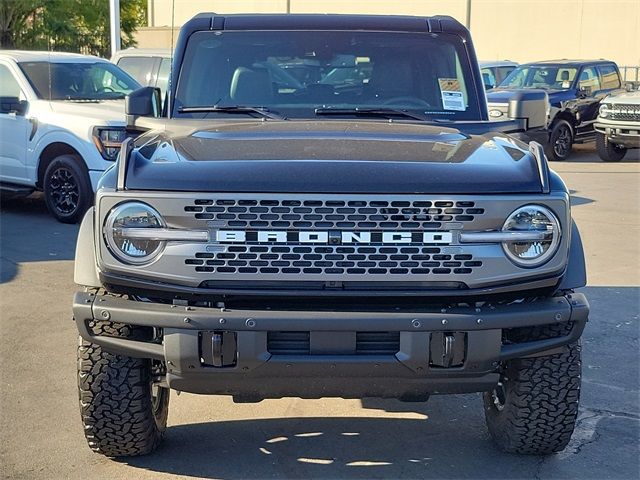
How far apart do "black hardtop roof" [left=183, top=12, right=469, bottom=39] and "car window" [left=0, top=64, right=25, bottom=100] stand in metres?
6.16

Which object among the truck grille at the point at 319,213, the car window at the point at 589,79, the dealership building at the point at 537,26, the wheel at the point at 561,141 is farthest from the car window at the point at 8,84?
the dealership building at the point at 537,26

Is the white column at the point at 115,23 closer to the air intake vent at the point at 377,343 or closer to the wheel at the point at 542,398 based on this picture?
the wheel at the point at 542,398

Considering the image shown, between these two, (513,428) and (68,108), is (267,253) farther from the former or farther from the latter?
A: (68,108)

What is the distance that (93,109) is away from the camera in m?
→ 9.92

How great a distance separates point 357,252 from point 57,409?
216 cm

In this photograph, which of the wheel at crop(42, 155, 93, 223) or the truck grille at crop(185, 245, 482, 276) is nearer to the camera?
the truck grille at crop(185, 245, 482, 276)

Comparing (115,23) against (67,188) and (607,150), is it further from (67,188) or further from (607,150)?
(607,150)

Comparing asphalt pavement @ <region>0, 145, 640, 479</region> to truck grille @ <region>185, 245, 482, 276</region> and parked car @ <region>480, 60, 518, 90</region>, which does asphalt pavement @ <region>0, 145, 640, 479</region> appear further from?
parked car @ <region>480, 60, 518, 90</region>

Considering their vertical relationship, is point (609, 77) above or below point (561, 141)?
above

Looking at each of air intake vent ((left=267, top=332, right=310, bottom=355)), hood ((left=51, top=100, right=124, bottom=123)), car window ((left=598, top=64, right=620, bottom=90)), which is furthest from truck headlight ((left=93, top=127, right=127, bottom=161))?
car window ((left=598, top=64, right=620, bottom=90))

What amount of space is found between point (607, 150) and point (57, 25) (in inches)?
898

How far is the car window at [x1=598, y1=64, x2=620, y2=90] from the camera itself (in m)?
18.3

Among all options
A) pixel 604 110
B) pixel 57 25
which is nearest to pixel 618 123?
pixel 604 110

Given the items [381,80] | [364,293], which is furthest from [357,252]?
[381,80]
